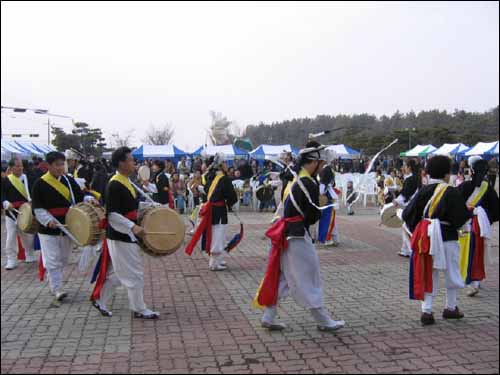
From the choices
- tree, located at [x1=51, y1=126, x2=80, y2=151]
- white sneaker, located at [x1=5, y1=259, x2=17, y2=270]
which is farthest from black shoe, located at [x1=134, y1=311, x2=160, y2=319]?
tree, located at [x1=51, y1=126, x2=80, y2=151]

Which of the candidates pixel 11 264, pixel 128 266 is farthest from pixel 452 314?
pixel 11 264

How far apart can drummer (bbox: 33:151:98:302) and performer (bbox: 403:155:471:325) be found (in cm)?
377

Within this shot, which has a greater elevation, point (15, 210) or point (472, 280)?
point (15, 210)

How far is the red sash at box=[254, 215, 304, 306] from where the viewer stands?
5.01 metres

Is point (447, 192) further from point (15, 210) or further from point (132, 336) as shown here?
point (15, 210)

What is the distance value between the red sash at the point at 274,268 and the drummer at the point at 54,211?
A: 244 centimetres

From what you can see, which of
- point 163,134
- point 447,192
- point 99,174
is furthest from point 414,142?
point 447,192

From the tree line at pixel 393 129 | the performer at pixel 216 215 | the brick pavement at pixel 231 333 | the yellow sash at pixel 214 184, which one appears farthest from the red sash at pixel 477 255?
the tree line at pixel 393 129

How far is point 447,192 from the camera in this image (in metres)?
5.31

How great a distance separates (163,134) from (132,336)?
4905 cm

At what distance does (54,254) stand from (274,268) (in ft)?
9.12

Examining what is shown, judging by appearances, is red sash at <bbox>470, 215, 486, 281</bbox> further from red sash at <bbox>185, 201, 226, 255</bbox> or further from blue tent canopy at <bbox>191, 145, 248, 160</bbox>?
blue tent canopy at <bbox>191, 145, 248, 160</bbox>

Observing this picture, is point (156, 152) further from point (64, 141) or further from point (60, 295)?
point (60, 295)

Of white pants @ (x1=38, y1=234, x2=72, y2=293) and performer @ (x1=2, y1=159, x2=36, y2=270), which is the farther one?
performer @ (x1=2, y1=159, x2=36, y2=270)
